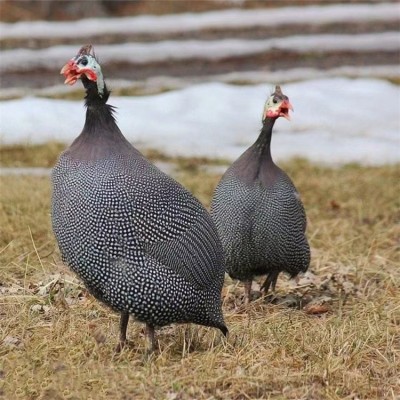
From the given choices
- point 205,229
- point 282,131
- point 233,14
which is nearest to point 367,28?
point 233,14

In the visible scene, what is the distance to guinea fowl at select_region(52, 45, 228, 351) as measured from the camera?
3809mm

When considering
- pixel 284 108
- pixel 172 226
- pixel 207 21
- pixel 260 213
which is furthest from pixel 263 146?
pixel 207 21

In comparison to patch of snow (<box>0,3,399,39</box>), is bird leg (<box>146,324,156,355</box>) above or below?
below

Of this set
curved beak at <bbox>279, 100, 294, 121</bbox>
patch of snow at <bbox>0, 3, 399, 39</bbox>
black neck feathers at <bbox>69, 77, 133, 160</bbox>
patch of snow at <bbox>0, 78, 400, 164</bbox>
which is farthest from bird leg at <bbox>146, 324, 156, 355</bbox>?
patch of snow at <bbox>0, 3, 399, 39</bbox>

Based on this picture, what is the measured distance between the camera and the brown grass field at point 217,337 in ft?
12.2

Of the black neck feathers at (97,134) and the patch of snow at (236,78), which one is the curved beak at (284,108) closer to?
the black neck feathers at (97,134)

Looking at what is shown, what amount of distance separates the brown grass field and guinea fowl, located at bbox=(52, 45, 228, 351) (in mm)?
209

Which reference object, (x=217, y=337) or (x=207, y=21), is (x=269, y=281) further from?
(x=207, y=21)

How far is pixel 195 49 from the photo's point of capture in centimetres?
1402

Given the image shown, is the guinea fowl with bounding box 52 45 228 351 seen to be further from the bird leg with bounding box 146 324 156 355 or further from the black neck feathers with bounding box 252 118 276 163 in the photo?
the black neck feathers with bounding box 252 118 276 163

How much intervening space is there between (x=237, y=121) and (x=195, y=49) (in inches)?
155

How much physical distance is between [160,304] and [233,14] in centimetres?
1211

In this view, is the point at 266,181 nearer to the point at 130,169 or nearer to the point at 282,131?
the point at 130,169

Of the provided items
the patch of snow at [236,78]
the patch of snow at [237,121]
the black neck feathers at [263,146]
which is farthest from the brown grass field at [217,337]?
the patch of snow at [236,78]
